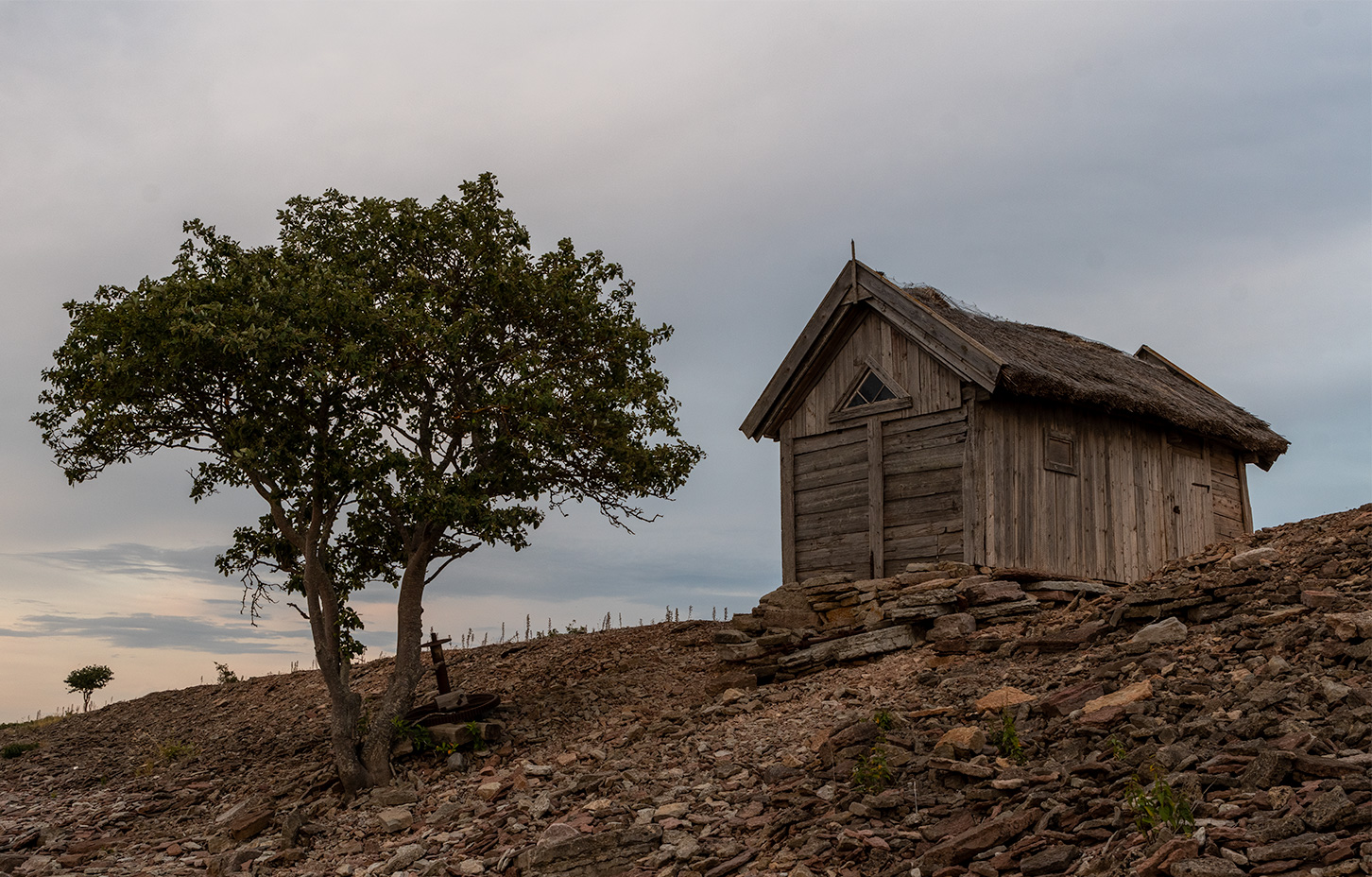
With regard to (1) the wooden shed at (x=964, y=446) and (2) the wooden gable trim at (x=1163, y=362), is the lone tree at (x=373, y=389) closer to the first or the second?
(1) the wooden shed at (x=964, y=446)

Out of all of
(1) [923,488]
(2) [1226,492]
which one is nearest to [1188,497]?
(2) [1226,492]

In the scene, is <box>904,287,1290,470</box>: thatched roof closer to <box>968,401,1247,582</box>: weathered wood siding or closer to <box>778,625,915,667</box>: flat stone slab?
<box>968,401,1247,582</box>: weathered wood siding

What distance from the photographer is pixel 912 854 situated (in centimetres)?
830

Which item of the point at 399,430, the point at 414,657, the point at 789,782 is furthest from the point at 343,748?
the point at 789,782

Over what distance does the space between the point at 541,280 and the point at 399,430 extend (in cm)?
300

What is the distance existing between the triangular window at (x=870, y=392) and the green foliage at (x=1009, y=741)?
7.83 metres

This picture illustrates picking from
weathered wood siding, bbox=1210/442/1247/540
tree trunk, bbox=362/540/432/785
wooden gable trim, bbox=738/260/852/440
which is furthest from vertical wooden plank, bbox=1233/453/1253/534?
tree trunk, bbox=362/540/432/785

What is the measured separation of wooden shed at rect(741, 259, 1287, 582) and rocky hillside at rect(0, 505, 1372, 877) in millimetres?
1187

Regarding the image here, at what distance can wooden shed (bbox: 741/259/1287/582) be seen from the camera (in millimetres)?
15883

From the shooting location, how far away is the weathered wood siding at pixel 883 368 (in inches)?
643

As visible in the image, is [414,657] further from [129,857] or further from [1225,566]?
[1225,566]

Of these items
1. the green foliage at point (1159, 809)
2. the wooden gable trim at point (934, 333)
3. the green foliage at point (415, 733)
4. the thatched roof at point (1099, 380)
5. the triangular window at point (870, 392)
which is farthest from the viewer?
the triangular window at point (870, 392)

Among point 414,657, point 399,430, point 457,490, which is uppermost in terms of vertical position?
point 399,430

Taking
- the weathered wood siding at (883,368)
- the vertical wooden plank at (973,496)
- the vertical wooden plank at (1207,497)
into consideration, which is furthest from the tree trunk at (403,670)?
the vertical wooden plank at (1207,497)
